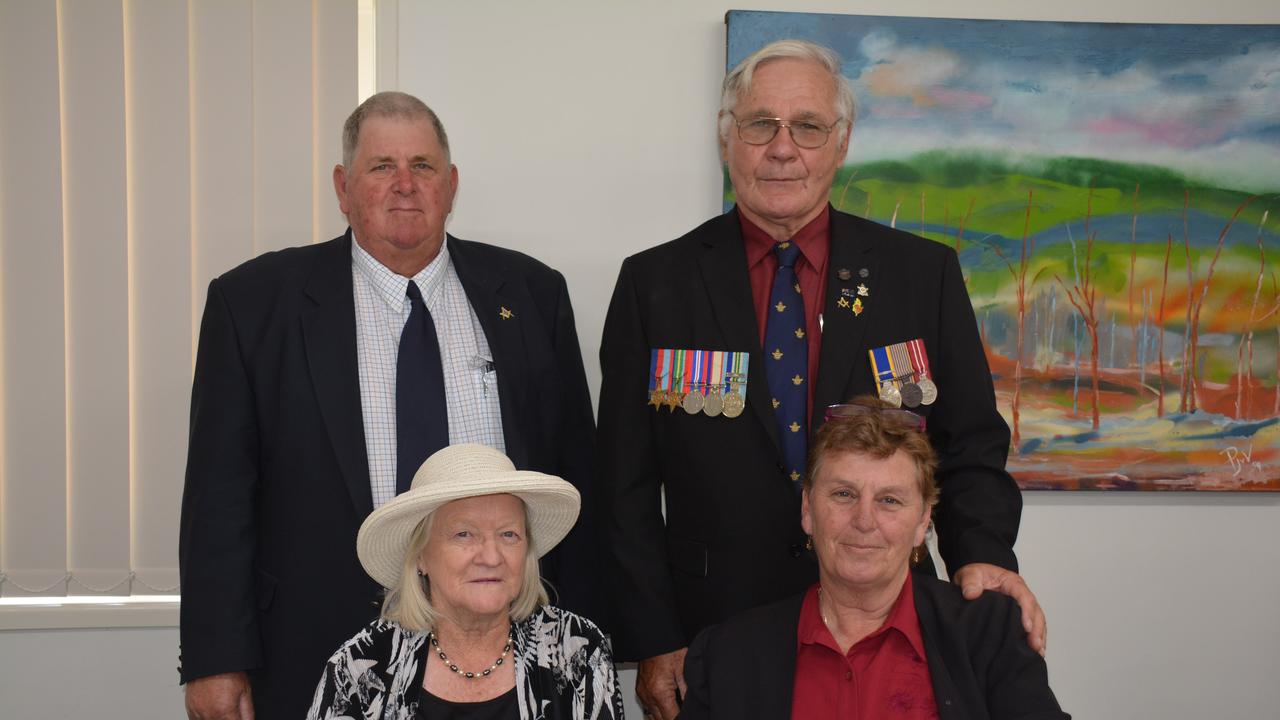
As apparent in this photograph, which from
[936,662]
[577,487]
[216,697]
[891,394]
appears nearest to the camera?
[936,662]

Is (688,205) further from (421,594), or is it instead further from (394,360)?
(421,594)

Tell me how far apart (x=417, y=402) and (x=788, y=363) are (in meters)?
0.77

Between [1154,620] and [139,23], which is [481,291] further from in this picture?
[1154,620]

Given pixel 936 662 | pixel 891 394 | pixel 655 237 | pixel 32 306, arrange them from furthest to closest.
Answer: pixel 655 237, pixel 32 306, pixel 891 394, pixel 936 662

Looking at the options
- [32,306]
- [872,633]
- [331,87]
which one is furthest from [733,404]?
[32,306]

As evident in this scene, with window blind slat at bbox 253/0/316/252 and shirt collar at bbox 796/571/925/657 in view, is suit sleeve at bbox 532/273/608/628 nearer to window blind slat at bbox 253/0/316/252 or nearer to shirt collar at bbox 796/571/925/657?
shirt collar at bbox 796/571/925/657

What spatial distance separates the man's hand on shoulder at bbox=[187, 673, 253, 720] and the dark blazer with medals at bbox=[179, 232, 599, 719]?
1.3 inches

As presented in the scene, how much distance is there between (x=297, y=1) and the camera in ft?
9.23

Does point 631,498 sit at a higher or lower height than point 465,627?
higher

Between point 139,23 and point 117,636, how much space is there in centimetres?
169

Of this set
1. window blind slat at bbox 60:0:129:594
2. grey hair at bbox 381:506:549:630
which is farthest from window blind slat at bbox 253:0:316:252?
grey hair at bbox 381:506:549:630

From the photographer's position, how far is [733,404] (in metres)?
1.98

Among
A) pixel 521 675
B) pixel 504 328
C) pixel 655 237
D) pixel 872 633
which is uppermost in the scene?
pixel 655 237
